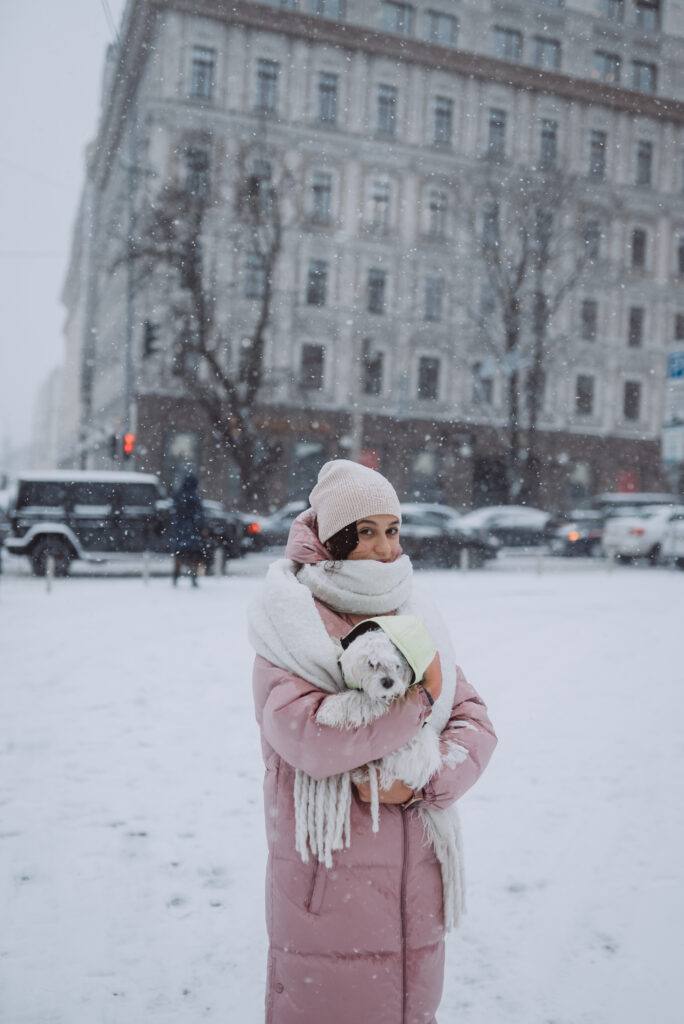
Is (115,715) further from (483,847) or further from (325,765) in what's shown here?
(325,765)

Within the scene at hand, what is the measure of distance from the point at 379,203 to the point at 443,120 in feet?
13.5

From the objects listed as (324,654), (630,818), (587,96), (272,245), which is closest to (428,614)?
(324,654)

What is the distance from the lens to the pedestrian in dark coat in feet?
42.8

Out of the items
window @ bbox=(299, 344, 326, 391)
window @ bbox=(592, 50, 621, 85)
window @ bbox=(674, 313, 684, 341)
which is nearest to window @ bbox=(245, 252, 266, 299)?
window @ bbox=(299, 344, 326, 391)

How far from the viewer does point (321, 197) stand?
31672mm

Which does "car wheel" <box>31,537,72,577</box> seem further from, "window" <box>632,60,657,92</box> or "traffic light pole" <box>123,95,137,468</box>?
"window" <box>632,60,657,92</box>

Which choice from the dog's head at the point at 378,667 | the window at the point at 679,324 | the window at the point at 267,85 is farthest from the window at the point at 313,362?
the dog's head at the point at 378,667

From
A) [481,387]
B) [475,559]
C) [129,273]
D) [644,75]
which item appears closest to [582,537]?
[475,559]

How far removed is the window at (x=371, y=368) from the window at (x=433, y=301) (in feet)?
9.80

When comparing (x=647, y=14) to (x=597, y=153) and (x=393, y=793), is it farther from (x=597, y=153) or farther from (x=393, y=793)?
(x=597, y=153)

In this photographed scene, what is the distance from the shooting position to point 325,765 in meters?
1.75

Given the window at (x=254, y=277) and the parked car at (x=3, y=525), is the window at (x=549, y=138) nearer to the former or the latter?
the window at (x=254, y=277)

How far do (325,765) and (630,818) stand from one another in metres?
3.15

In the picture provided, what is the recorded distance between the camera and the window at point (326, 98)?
30.0 m
